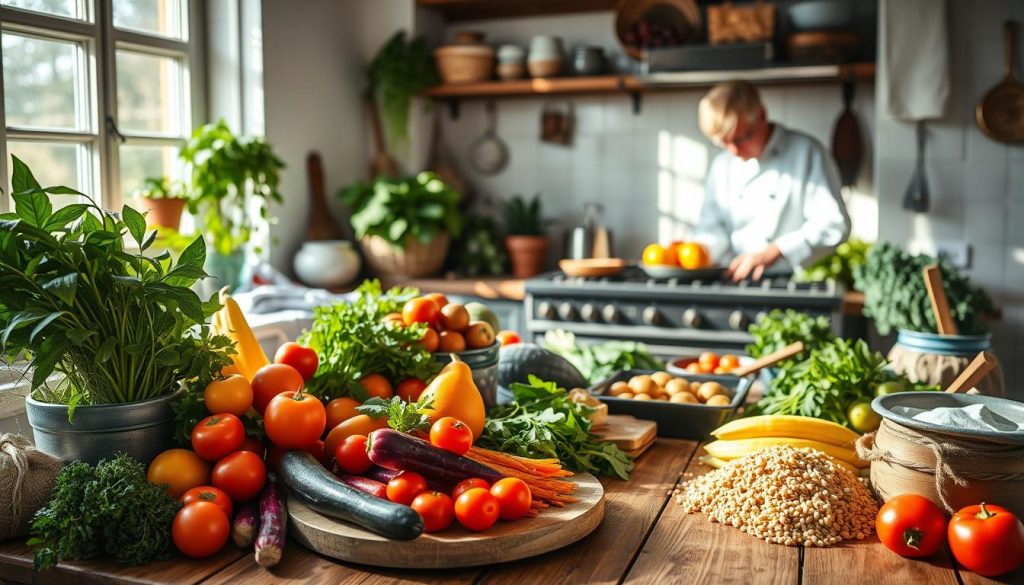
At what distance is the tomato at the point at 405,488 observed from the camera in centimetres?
139

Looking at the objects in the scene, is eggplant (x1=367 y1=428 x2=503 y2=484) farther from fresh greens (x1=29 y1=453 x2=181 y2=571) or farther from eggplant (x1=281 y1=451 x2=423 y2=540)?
fresh greens (x1=29 y1=453 x2=181 y2=571)

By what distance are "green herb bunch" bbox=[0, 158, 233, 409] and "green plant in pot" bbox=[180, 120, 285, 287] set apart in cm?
216

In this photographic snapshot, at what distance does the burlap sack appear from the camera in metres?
1.40

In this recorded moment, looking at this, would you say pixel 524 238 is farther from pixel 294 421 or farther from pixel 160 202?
pixel 294 421

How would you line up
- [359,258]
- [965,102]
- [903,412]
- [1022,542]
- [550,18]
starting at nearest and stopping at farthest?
[1022,542], [903,412], [965,102], [359,258], [550,18]

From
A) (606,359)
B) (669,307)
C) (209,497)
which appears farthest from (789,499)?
(669,307)

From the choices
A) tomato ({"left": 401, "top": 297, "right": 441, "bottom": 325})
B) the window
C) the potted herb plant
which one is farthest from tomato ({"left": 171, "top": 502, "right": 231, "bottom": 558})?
the potted herb plant

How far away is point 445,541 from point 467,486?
4.3 inches

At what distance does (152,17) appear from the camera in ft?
12.3

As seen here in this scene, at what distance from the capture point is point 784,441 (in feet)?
5.71

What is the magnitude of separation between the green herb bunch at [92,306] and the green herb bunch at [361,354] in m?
0.23

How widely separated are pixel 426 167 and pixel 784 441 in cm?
366

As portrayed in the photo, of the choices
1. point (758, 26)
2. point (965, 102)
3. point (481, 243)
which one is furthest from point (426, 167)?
point (965, 102)

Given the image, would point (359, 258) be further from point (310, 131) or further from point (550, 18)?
point (550, 18)
